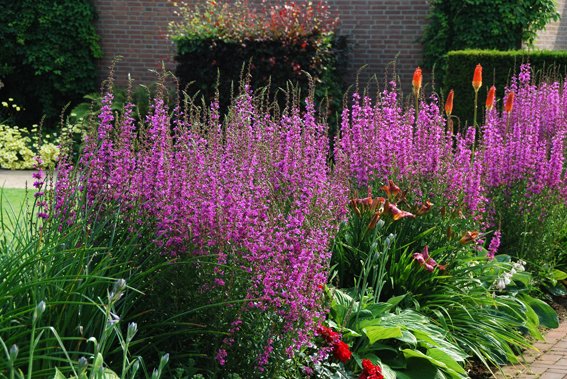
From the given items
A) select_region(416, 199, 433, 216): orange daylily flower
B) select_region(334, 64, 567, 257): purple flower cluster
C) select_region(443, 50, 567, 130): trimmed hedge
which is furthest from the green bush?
select_region(416, 199, 433, 216): orange daylily flower

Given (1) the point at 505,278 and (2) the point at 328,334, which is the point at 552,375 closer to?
(1) the point at 505,278

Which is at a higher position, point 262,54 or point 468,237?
point 262,54

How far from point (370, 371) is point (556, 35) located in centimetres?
1241

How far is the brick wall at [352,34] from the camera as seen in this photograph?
1113 cm

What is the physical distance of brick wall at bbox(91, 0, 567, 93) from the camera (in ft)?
36.5

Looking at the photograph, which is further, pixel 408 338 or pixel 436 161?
pixel 436 161

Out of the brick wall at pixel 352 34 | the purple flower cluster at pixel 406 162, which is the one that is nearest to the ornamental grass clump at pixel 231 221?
the purple flower cluster at pixel 406 162

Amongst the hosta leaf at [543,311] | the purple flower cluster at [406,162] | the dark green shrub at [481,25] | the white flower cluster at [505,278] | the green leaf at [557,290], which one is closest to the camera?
the white flower cluster at [505,278]

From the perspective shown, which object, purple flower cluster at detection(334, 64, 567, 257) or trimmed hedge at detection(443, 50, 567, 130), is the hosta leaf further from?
trimmed hedge at detection(443, 50, 567, 130)

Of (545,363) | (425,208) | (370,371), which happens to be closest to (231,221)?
(370,371)

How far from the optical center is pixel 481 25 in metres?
10.5

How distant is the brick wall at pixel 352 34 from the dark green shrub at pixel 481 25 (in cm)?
38

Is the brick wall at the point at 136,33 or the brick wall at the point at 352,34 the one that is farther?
the brick wall at the point at 136,33

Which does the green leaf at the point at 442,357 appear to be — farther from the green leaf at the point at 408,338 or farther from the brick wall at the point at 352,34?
the brick wall at the point at 352,34
